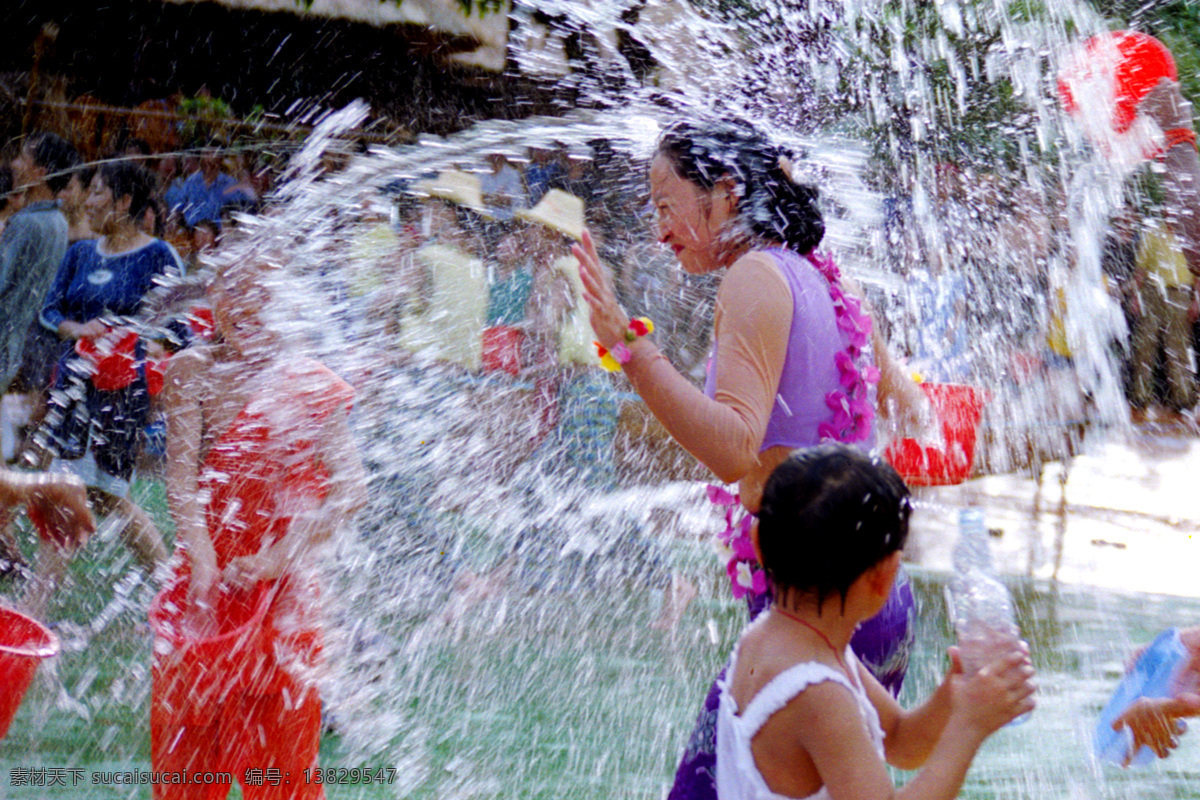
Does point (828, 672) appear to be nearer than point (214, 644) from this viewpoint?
Yes

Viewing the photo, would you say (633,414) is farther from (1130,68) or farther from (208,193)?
(208,193)

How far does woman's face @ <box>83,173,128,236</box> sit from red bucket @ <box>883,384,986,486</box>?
4208 mm

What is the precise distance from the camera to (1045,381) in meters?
8.27

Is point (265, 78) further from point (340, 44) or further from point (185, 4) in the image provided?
point (185, 4)

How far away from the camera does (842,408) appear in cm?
227

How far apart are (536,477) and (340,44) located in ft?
20.7

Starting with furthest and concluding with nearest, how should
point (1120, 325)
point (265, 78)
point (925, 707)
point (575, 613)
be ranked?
point (265, 78)
point (1120, 325)
point (575, 613)
point (925, 707)

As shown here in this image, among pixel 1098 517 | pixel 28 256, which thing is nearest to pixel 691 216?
pixel 28 256

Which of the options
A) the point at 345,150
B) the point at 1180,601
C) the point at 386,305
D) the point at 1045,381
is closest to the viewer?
the point at 1180,601

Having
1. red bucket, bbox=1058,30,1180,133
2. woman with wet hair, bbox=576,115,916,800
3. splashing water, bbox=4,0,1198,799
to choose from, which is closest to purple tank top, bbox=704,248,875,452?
woman with wet hair, bbox=576,115,916,800

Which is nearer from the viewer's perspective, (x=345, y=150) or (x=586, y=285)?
(x=586, y=285)

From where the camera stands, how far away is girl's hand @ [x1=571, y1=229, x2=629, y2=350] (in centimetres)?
219

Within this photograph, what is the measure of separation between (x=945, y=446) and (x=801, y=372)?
2.56 m

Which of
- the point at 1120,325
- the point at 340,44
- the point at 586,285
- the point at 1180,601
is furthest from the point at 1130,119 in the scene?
the point at 340,44
